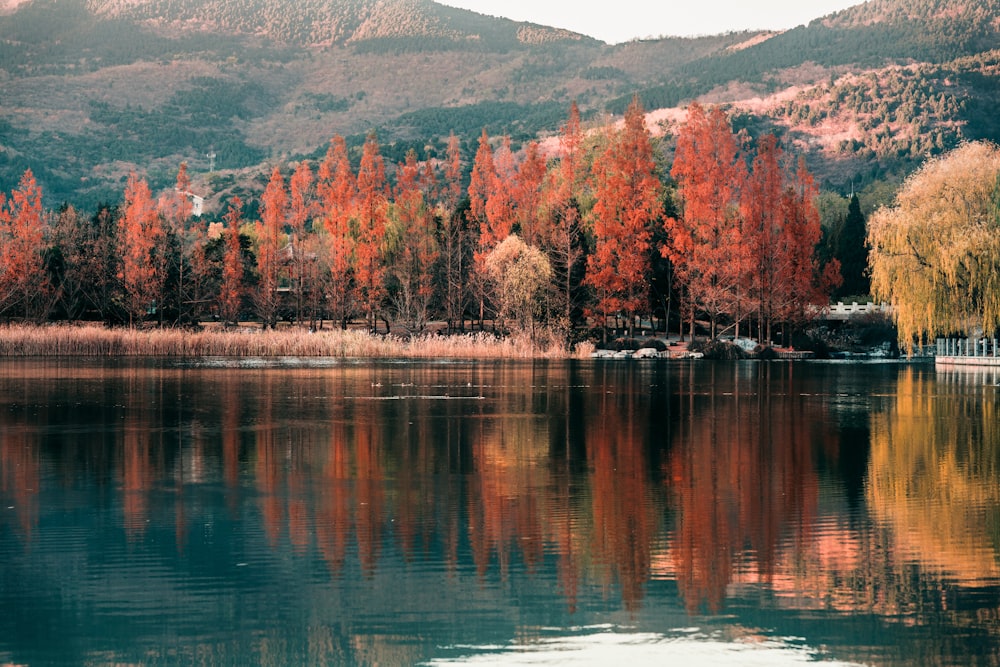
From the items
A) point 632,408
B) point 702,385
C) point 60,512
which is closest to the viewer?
point 60,512

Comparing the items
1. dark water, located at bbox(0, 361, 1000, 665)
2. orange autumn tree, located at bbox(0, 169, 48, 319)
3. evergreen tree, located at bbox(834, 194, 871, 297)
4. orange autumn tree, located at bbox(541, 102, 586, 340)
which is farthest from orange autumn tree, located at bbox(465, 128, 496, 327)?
dark water, located at bbox(0, 361, 1000, 665)

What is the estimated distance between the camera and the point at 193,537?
12227mm

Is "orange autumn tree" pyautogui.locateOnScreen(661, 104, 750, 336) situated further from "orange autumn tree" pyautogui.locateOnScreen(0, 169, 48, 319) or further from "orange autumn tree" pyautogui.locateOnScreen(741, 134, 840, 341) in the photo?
"orange autumn tree" pyautogui.locateOnScreen(0, 169, 48, 319)

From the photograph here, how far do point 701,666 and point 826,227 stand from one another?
11014cm

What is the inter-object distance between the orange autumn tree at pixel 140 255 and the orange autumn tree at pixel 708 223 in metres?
30.9

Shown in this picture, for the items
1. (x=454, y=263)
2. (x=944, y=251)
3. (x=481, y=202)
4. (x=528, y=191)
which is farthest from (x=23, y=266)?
(x=944, y=251)

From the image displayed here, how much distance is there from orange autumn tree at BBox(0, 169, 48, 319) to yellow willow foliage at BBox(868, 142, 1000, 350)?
48.0m

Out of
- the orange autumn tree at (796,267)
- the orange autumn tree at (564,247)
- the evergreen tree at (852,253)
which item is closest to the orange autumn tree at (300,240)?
the orange autumn tree at (564,247)

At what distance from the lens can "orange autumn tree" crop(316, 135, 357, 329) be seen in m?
76.9

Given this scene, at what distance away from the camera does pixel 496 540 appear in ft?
A: 39.5

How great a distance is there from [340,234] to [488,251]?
9.68m

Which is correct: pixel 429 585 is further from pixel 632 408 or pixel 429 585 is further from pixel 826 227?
pixel 826 227

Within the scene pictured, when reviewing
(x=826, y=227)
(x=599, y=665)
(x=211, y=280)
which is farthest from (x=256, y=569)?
(x=826, y=227)

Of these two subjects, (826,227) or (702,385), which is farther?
(826,227)
